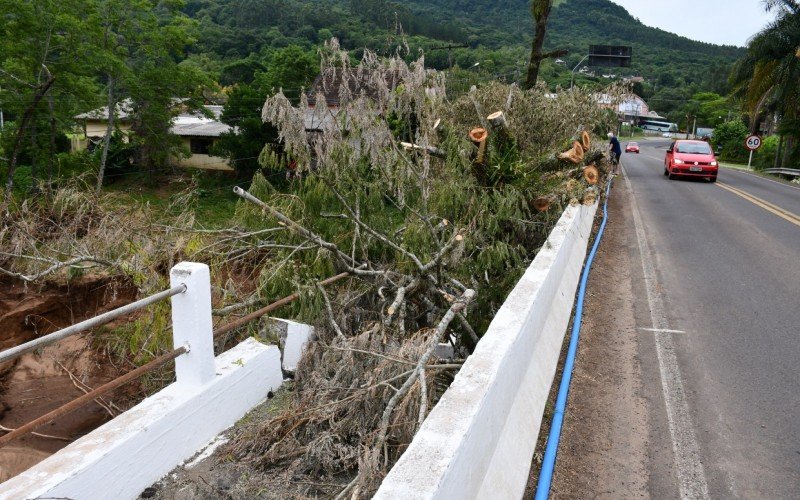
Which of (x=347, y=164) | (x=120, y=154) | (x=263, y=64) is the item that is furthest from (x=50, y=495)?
(x=263, y=64)

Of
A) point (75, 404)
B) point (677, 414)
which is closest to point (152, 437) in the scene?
point (75, 404)

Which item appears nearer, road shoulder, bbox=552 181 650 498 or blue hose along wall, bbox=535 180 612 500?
blue hose along wall, bbox=535 180 612 500

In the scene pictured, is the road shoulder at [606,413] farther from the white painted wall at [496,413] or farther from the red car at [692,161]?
the red car at [692,161]

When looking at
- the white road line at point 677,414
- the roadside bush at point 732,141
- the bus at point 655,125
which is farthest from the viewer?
the bus at point 655,125

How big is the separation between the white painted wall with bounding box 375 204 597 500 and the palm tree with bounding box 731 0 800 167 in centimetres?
3314

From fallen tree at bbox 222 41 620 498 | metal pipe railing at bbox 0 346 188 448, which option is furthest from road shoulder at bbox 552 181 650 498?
metal pipe railing at bbox 0 346 188 448

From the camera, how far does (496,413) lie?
3795mm

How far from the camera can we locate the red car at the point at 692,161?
75.9 ft

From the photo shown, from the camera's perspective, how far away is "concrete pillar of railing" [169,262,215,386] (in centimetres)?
435

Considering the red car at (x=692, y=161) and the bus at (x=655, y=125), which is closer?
the red car at (x=692, y=161)

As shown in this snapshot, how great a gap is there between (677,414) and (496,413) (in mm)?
2203

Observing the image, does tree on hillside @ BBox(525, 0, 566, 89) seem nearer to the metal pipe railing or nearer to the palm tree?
the metal pipe railing

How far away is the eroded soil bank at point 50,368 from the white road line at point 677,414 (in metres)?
4.55

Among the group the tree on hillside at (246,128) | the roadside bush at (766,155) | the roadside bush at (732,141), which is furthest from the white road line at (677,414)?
the roadside bush at (732,141)
